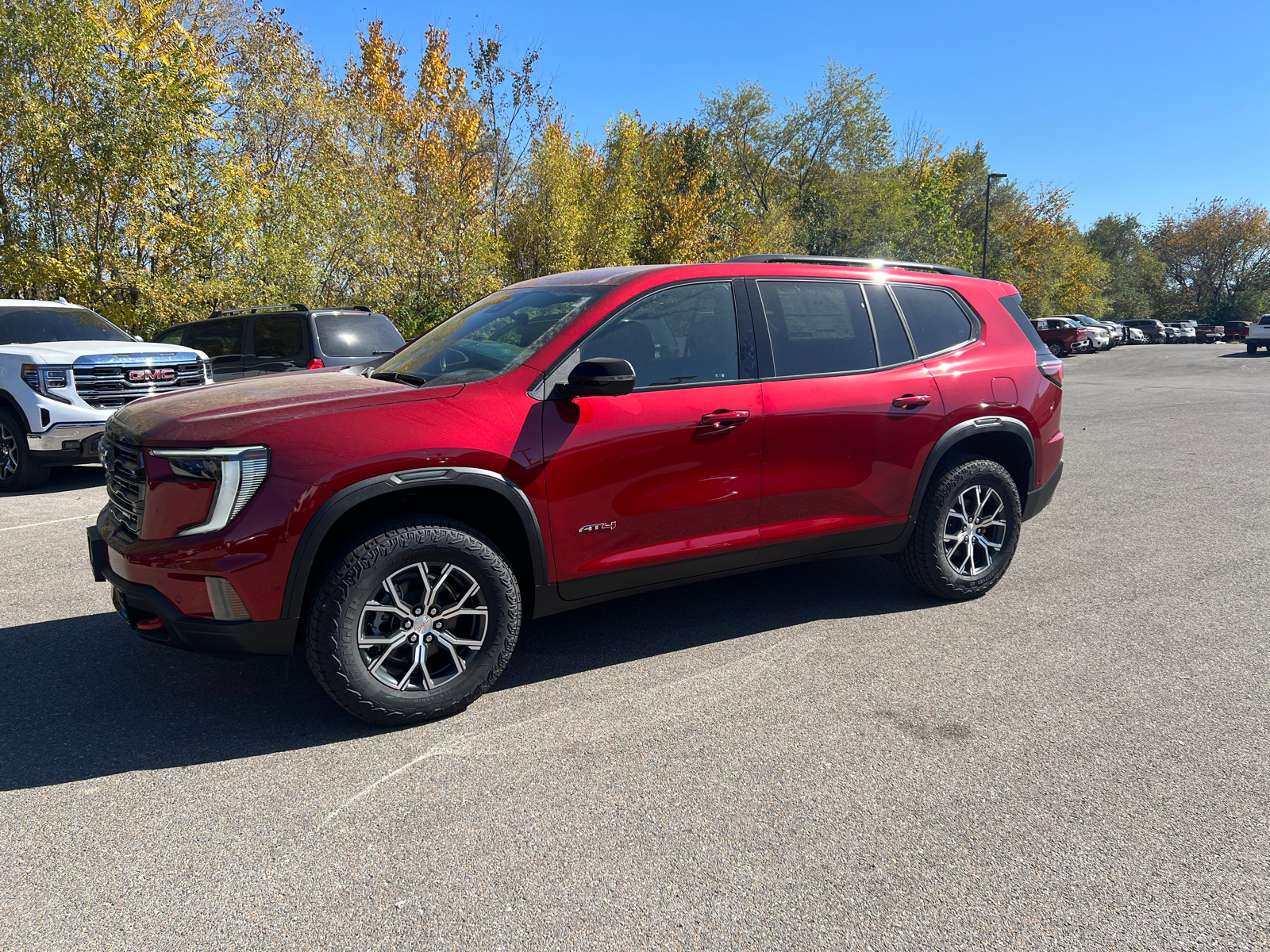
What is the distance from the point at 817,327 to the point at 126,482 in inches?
126

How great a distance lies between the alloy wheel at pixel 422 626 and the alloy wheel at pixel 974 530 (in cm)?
271

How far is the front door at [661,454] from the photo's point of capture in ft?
11.8

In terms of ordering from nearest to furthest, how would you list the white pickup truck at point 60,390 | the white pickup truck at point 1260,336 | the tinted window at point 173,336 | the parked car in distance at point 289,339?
the white pickup truck at point 60,390 < the parked car in distance at point 289,339 < the tinted window at point 173,336 < the white pickup truck at point 1260,336

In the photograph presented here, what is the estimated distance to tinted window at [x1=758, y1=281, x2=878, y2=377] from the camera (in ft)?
13.9

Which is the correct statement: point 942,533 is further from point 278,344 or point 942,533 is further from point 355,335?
point 278,344

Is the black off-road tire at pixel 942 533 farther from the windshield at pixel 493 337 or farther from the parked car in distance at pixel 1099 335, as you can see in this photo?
the parked car in distance at pixel 1099 335

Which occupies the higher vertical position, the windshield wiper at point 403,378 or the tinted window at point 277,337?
the tinted window at point 277,337

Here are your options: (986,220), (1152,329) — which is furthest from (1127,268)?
(986,220)

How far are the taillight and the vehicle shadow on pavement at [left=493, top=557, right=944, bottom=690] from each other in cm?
150

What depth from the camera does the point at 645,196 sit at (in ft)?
110

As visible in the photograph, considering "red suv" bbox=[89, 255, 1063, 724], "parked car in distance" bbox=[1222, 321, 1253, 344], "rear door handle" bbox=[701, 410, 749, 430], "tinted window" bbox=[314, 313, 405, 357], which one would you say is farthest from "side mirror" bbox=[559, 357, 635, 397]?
"parked car in distance" bbox=[1222, 321, 1253, 344]

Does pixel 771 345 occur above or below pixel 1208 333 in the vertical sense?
below

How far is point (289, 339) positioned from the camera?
9938mm

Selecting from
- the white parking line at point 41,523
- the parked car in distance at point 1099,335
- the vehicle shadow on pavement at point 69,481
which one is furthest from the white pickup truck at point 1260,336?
the white parking line at point 41,523
